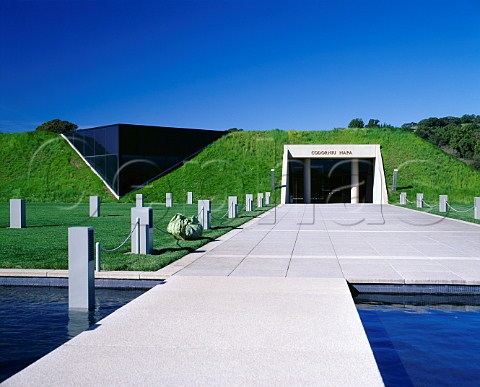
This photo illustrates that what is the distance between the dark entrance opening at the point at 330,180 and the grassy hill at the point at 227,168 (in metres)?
2.08

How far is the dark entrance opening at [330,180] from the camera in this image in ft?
172

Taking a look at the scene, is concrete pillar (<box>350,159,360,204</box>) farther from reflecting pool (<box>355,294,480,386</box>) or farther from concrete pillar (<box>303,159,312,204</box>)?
reflecting pool (<box>355,294,480,386</box>)

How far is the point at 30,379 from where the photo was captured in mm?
4371

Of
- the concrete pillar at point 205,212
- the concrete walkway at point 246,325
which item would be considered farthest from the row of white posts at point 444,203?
the concrete walkway at point 246,325

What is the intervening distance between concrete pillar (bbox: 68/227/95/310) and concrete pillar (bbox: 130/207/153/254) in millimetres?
4509

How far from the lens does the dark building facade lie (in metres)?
48.6

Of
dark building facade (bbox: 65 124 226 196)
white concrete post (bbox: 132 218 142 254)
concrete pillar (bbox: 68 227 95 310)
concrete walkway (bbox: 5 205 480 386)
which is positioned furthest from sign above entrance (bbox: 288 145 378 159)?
concrete pillar (bbox: 68 227 95 310)

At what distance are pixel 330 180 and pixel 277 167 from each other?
6.80 m

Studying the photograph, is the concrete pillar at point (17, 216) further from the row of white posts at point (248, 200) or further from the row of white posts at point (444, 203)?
the row of white posts at point (444, 203)

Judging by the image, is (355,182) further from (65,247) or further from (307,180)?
(65,247)

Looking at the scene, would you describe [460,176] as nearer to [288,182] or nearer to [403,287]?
[288,182]

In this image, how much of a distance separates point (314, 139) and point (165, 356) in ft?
183

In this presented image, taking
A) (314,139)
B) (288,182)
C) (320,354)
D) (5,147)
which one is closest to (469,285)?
(320,354)

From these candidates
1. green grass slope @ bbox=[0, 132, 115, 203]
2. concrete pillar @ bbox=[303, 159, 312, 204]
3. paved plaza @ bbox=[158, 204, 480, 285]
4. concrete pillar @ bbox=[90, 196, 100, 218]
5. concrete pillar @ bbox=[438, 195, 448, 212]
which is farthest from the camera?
concrete pillar @ bbox=[303, 159, 312, 204]
